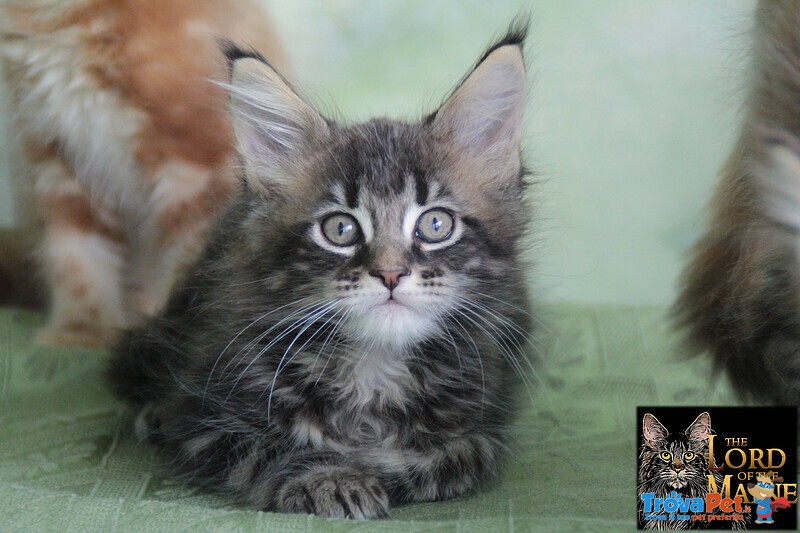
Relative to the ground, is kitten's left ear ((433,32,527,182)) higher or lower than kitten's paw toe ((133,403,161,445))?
higher

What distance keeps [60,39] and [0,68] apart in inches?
10.6

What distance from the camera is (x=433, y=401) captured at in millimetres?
1467

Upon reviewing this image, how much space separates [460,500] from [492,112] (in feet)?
2.01

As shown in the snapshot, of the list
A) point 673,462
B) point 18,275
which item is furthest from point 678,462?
point 18,275

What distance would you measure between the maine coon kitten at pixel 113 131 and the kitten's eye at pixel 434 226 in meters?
0.72

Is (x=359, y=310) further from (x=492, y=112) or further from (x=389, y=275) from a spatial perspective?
(x=492, y=112)

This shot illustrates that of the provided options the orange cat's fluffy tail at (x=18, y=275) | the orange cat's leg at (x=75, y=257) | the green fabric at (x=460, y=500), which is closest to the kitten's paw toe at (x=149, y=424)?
the green fabric at (x=460, y=500)

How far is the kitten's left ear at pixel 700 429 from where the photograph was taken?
1.29 meters

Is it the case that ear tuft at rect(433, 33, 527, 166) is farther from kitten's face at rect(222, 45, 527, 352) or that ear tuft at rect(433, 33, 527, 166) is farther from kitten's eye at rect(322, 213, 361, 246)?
kitten's eye at rect(322, 213, 361, 246)

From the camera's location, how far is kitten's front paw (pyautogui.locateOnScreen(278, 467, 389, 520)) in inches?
51.6

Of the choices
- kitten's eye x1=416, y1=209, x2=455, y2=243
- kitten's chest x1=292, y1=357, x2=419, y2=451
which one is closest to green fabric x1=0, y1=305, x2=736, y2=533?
kitten's chest x1=292, y1=357, x2=419, y2=451

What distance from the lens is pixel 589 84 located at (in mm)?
2332

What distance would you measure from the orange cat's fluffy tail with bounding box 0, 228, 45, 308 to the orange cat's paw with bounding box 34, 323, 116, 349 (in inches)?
8.3

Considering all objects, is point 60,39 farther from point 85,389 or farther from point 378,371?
point 378,371
